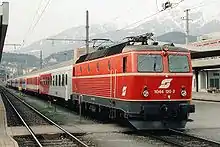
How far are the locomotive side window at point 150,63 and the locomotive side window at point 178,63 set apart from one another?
1.32 feet

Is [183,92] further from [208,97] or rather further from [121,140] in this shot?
[208,97]

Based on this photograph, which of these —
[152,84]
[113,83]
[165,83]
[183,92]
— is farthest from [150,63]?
[113,83]

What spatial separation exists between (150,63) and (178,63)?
3.51 ft

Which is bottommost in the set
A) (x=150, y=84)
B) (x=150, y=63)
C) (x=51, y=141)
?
(x=51, y=141)

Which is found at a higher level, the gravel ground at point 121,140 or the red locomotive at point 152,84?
the red locomotive at point 152,84

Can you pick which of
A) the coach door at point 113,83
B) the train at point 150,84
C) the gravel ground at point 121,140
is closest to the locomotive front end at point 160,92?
the train at point 150,84

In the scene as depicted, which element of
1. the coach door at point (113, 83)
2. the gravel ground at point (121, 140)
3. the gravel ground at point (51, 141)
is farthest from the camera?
the coach door at point (113, 83)

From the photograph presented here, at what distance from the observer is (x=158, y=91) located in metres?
13.9

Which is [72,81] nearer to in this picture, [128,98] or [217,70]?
[128,98]

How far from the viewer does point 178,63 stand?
47.4 ft

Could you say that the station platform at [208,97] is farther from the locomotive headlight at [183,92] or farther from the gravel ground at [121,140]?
the gravel ground at [121,140]

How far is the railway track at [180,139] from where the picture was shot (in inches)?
462

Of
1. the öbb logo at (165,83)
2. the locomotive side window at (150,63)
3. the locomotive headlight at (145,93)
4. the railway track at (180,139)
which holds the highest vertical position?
the locomotive side window at (150,63)

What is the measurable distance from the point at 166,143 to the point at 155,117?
190cm
